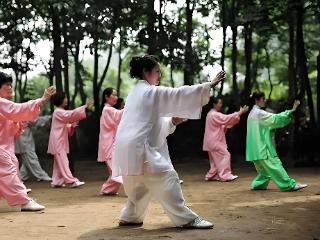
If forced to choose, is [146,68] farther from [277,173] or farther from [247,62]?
[247,62]

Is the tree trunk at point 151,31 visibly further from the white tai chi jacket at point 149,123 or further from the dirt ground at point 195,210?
the white tai chi jacket at point 149,123

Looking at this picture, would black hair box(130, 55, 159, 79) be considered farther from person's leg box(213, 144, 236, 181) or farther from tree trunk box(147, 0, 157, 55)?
tree trunk box(147, 0, 157, 55)

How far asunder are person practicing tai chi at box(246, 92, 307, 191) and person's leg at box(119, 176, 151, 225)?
3.74 metres

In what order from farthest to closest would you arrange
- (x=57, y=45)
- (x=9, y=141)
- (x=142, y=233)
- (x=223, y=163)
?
(x=57, y=45)
(x=223, y=163)
(x=9, y=141)
(x=142, y=233)

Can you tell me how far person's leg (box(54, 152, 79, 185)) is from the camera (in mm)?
11309

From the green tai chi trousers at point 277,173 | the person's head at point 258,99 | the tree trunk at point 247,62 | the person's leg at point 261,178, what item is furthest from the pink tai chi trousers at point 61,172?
the tree trunk at point 247,62

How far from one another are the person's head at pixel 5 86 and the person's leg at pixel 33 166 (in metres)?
5.97

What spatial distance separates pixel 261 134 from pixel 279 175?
2.51ft

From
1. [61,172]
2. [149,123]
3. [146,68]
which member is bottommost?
[61,172]

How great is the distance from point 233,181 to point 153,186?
6.29 meters

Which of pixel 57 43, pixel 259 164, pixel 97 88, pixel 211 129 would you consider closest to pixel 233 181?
pixel 211 129

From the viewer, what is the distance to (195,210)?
7230 mm

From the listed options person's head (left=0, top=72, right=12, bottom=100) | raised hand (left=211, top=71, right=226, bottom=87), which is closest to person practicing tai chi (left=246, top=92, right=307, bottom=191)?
raised hand (left=211, top=71, right=226, bottom=87)

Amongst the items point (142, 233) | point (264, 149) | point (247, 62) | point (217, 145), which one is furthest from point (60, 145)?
point (247, 62)
